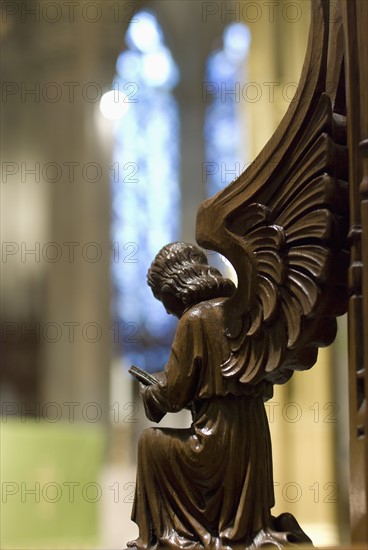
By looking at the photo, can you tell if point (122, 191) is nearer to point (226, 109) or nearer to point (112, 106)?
point (112, 106)

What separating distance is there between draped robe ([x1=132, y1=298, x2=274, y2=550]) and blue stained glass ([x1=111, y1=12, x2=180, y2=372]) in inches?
143

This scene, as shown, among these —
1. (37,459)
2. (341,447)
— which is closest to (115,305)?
(341,447)

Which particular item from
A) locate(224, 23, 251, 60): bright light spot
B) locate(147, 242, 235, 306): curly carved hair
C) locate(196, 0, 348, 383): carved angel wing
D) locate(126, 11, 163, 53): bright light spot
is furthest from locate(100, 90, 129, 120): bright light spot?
locate(196, 0, 348, 383): carved angel wing

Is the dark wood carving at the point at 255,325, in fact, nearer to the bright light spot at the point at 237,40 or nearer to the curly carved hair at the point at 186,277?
the curly carved hair at the point at 186,277

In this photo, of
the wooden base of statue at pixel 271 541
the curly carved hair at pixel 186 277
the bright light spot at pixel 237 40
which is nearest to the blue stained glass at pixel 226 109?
the bright light spot at pixel 237 40

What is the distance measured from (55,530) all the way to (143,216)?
2850 mm

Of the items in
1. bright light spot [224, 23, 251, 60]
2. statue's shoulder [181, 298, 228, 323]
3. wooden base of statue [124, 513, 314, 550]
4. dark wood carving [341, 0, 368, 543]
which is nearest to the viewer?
dark wood carving [341, 0, 368, 543]

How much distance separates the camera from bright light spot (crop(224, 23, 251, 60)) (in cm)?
463

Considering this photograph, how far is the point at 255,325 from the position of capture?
1.58m

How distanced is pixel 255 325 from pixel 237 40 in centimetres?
356

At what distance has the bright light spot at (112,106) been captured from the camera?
5.40 meters

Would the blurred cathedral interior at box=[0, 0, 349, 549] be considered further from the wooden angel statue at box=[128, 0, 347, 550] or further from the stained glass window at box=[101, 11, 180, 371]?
the wooden angel statue at box=[128, 0, 347, 550]

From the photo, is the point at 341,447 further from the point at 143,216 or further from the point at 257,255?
the point at 257,255

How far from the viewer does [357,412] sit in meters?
1.45
